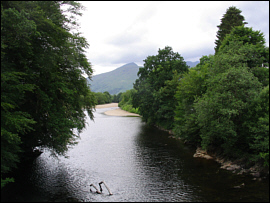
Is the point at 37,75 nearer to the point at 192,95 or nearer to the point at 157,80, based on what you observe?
the point at 192,95

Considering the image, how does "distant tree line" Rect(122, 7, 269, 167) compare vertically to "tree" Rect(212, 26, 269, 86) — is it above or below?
below

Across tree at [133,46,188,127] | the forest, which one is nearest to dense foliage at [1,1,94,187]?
the forest

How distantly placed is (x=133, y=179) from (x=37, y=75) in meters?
11.7

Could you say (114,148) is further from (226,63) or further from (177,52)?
(177,52)

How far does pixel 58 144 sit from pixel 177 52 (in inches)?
1382

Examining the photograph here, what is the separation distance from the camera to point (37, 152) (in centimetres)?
2689

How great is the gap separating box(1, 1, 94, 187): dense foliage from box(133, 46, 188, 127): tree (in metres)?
25.3

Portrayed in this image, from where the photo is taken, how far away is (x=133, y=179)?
784 inches

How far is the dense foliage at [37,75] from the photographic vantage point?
1426cm

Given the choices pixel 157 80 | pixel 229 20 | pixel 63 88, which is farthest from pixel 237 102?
pixel 229 20

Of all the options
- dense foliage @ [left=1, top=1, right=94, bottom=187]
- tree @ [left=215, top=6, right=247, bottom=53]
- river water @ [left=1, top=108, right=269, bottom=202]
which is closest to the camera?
dense foliage @ [left=1, top=1, right=94, bottom=187]

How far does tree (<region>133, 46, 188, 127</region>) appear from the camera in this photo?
45088 mm

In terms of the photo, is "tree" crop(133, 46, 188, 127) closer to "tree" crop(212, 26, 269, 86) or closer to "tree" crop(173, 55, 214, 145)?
"tree" crop(173, 55, 214, 145)

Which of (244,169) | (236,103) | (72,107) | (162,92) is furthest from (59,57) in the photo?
(162,92)
